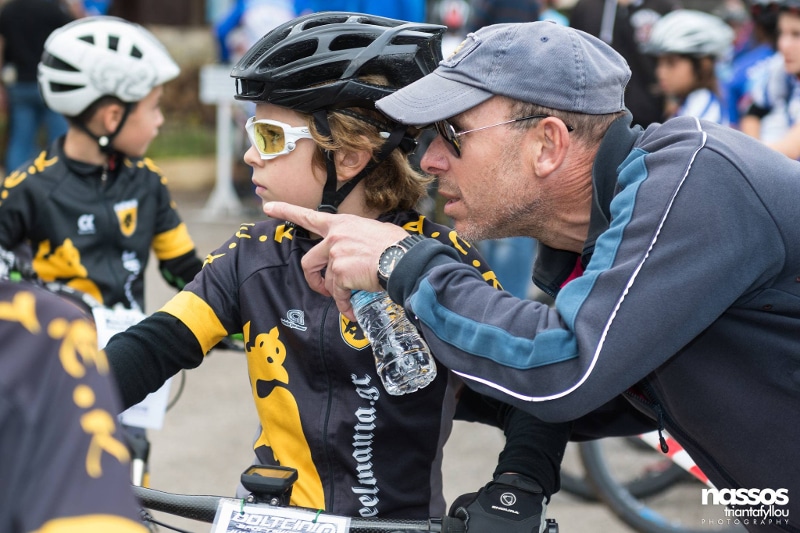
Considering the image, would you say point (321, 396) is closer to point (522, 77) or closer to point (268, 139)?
point (268, 139)

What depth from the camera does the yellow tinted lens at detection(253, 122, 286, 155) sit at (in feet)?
9.07

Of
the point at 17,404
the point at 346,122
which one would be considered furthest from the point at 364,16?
the point at 17,404

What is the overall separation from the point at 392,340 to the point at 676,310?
0.67 metres

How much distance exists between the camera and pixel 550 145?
2500mm

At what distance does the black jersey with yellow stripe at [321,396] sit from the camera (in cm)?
261

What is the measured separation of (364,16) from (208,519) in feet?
4.68

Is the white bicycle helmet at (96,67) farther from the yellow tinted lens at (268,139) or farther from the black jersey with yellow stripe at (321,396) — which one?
the black jersey with yellow stripe at (321,396)

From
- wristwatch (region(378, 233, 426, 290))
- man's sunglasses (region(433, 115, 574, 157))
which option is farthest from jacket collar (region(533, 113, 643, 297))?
wristwatch (region(378, 233, 426, 290))

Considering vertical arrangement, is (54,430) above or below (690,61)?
above

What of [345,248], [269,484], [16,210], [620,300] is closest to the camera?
[620,300]

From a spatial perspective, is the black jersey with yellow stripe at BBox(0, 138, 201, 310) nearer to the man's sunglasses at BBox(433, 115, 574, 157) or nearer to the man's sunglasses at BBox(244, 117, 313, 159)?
the man's sunglasses at BBox(244, 117, 313, 159)

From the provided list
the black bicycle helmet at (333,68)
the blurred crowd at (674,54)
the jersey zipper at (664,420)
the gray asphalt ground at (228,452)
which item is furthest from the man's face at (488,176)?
the blurred crowd at (674,54)

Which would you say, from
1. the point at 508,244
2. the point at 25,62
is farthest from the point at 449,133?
the point at 25,62

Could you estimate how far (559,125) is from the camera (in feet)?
8.04
